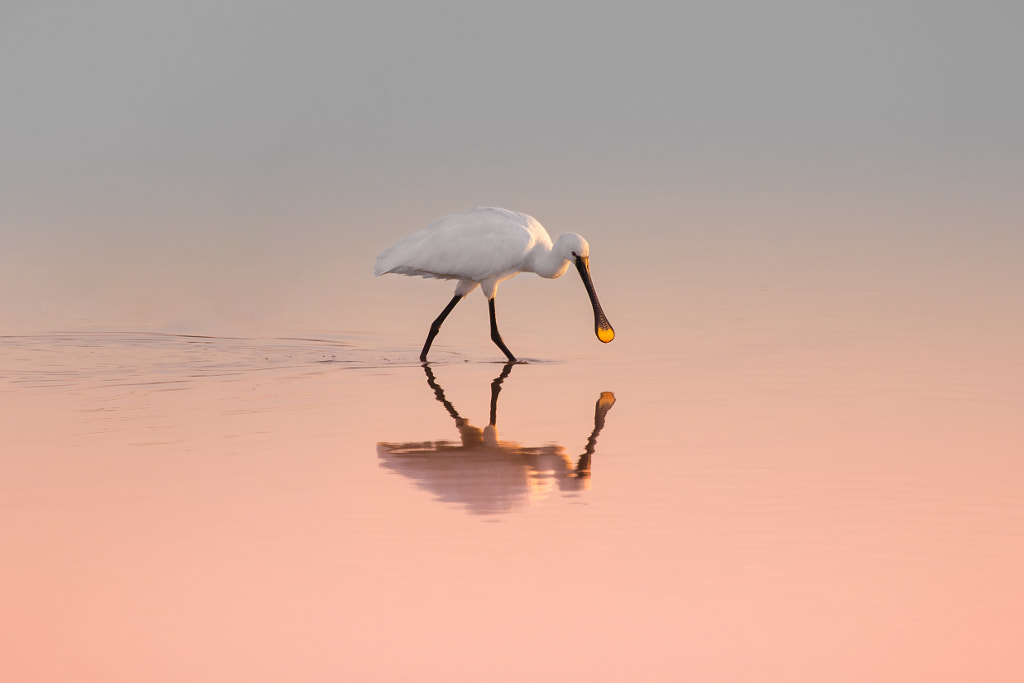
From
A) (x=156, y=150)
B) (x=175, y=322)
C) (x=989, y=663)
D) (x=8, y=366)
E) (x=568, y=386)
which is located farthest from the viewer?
(x=156, y=150)

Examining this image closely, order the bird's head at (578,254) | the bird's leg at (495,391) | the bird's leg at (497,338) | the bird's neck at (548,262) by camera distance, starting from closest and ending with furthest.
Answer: the bird's leg at (495,391)
the bird's leg at (497,338)
the bird's head at (578,254)
the bird's neck at (548,262)

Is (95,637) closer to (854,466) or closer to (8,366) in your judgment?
(854,466)

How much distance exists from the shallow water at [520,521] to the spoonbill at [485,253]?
0.86 metres

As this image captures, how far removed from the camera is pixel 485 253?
41.5ft

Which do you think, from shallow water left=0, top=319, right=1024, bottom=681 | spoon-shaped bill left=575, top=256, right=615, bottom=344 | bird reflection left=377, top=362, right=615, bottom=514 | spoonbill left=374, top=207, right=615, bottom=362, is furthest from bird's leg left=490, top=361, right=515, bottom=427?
spoon-shaped bill left=575, top=256, right=615, bottom=344

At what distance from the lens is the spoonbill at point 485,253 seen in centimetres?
1266

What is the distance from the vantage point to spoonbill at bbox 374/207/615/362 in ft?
41.5

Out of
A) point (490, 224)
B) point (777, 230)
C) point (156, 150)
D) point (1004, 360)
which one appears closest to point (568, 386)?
point (490, 224)

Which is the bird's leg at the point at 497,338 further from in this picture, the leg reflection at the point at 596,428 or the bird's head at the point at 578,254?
the leg reflection at the point at 596,428

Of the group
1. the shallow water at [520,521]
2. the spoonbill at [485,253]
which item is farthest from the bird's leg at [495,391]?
the spoonbill at [485,253]

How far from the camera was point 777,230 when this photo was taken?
65.1 ft

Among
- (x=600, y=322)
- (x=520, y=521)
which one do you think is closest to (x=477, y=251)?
(x=600, y=322)

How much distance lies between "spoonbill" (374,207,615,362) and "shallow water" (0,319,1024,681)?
2.81 feet

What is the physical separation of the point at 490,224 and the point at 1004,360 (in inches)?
135
